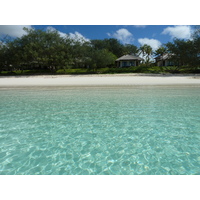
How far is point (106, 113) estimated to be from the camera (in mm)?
6914

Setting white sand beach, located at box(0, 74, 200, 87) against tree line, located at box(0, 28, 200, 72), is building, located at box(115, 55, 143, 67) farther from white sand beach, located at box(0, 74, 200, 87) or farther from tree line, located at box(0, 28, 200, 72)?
white sand beach, located at box(0, 74, 200, 87)

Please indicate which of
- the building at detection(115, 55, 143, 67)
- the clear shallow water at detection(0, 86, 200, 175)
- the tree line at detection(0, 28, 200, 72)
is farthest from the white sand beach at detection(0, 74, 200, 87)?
the building at detection(115, 55, 143, 67)

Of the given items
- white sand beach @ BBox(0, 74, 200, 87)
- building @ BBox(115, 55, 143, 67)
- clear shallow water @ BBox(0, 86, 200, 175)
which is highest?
building @ BBox(115, 55, 143, 67)

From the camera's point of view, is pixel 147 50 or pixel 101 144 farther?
pixel 147 50

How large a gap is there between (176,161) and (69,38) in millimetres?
36465

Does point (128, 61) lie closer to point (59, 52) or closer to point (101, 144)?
point (59, 52)

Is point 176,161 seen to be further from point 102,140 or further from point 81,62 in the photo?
point 81,62

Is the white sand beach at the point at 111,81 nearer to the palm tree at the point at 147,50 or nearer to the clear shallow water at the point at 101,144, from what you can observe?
the clear shallow water at the point at 101,144

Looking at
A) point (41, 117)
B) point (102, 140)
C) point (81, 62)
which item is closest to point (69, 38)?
point (81, 62)

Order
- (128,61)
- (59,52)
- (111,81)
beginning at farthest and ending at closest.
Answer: (128,61) < (59,52) < (111,81)

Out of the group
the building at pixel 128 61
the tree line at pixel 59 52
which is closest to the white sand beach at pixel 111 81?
the tree line at pixel 59 52

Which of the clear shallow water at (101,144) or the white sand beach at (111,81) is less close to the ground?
the white sand beach at (111,81)

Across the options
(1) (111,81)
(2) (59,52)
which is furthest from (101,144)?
(2) (59,52)

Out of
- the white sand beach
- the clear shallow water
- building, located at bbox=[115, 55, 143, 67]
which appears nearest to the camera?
the clear shallow water
